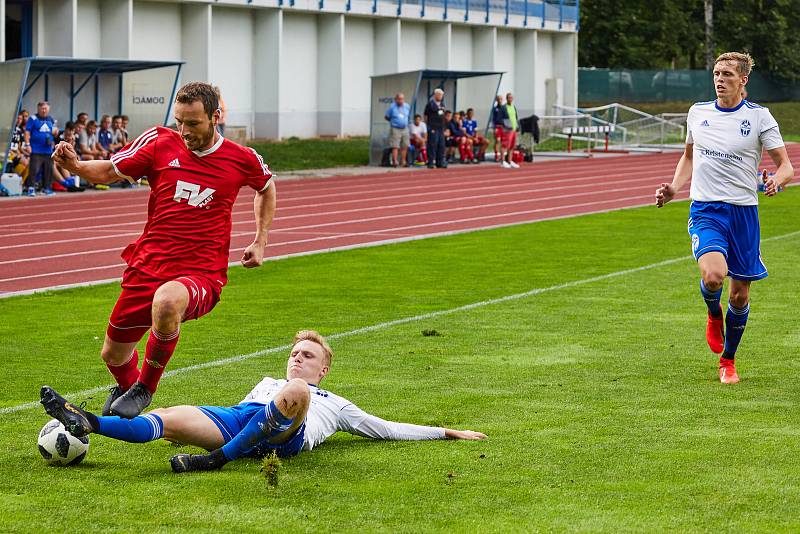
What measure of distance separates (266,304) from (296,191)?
51.4ft

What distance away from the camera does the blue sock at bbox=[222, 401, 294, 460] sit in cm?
619

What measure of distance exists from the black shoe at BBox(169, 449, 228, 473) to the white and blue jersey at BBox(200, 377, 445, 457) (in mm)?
214

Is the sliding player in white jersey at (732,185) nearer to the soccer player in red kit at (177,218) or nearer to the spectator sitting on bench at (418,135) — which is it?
the soccer player in red kit at (177,218)

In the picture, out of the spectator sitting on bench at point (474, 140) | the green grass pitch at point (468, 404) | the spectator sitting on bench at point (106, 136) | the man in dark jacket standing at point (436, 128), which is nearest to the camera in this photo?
the green grass pitch at point (468, 404)

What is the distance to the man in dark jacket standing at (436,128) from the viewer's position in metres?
35.2

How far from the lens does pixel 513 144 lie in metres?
37.9

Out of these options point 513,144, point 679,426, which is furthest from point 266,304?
point 513,144

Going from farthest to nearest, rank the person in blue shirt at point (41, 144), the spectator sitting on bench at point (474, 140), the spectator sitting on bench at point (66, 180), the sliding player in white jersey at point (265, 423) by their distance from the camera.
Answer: the spectator sitting on bench at point (474, 140), the spectator sitting on bench at point (66, 180), the person in blue shirt at point (41, 144), the sliding player in white jersey at point (265, 423)

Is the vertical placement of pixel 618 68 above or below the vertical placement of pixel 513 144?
above

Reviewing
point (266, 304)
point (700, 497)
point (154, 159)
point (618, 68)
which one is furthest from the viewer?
point (618, 68)

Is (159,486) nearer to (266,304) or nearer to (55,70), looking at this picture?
(266,304)

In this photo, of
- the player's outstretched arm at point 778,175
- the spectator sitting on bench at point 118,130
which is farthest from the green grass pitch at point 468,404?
the spectator sitting on bench at point 118,130

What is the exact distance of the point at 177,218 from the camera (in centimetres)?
694

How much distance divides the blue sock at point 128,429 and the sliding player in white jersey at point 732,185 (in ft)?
13.1
